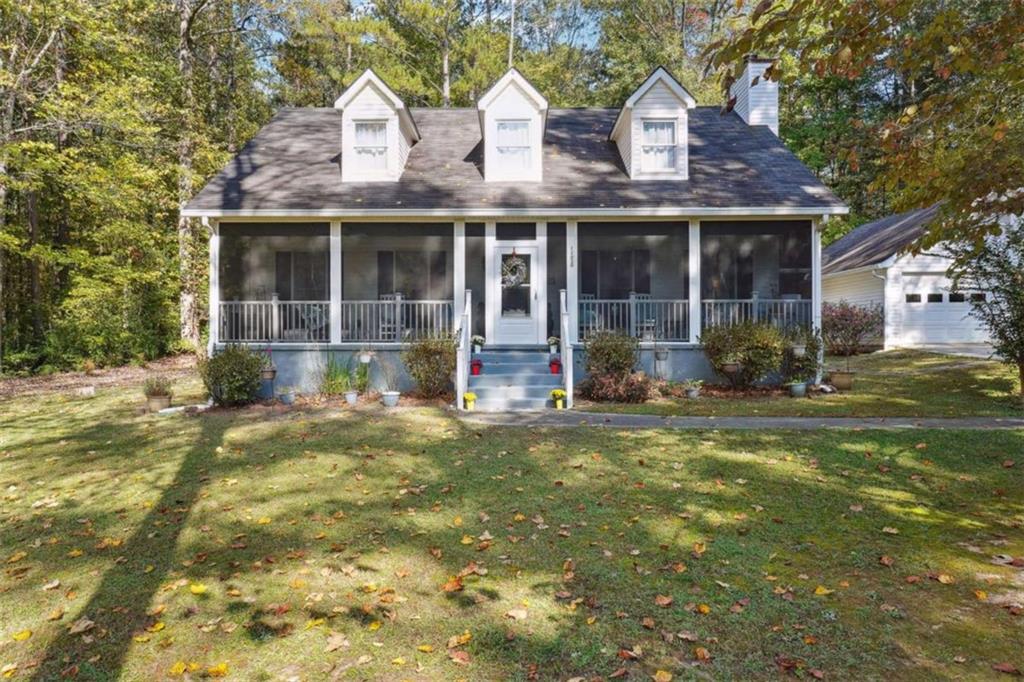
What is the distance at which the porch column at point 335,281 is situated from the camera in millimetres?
12258

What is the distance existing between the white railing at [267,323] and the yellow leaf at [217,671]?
9.68m

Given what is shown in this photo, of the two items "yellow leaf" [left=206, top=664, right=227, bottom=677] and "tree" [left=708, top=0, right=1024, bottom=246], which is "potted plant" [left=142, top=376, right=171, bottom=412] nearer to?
"yellow leaf" [left=206, top=664, right=227, bottom=677]

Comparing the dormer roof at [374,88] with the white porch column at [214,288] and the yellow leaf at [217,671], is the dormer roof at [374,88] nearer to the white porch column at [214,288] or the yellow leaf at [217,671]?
the white porch column at [214,288]

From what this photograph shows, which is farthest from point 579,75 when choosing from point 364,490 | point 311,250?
point 364,490

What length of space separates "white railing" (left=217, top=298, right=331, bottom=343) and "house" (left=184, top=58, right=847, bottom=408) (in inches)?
1.9

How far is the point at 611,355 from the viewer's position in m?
10.8

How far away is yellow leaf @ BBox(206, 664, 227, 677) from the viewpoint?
297 centimetres

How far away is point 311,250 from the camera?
14555 millimetres

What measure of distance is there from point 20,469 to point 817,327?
13.2m

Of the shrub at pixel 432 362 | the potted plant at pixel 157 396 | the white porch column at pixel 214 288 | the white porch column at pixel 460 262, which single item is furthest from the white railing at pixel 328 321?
the potted plant at pixel 157 396

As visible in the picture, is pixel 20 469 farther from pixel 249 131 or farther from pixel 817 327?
pixel 249 131

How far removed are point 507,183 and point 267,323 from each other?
243 inches

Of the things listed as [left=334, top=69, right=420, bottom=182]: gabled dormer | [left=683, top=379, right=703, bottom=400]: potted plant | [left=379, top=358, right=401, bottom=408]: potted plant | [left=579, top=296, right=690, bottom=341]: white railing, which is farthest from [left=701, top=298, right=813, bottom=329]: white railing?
[left=334, top=69, right=420, bottom=182]: gabled dormer

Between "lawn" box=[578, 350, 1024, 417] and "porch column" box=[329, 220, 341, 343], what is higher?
"porch column" box=[329, 220, 341, 343]
